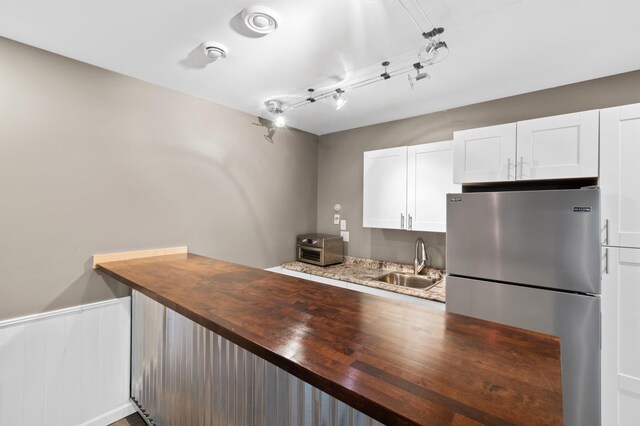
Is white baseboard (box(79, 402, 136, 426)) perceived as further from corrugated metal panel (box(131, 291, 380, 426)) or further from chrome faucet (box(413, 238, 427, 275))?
chrome faucet (box(413, 238, 427, 275))

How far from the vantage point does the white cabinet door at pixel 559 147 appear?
169 centimetres

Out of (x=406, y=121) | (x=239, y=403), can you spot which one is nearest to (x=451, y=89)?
(x=406, y=121)

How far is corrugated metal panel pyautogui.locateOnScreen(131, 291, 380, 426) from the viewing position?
912mm

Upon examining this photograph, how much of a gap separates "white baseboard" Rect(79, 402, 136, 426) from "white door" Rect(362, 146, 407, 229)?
244cm

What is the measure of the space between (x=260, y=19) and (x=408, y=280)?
2.38 metres

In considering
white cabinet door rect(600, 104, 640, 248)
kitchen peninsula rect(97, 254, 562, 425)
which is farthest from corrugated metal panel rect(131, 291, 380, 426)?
white cabinet door rect(600, 104, 640, 248)

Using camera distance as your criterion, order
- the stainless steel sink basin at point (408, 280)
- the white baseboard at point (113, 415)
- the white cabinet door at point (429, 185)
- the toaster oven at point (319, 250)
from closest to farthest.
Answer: the white baseboard at point (113, 415), the white cabinet door at point (429, 185), the stainless steel sink basin at point (408, 280), the toaster oven at point (319, 250)

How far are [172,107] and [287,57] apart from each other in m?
1.12

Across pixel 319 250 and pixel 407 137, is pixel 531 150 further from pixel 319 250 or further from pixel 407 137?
pixel 319 250

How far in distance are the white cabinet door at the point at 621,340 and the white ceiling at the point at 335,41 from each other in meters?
1.22

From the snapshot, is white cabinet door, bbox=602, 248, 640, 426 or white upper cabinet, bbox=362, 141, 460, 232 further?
white upper cabinet, bbox=362, 141, 460, 232

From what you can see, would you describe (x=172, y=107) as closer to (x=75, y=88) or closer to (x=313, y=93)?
(x=75, y=88)

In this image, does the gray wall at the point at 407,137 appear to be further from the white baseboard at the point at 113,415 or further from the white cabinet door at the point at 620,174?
the white baseboard at the point at 113,415

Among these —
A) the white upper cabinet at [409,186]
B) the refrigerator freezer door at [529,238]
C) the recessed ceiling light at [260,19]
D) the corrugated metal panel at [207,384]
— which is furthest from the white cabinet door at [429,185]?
the corrugated metal panel at [207,384]
